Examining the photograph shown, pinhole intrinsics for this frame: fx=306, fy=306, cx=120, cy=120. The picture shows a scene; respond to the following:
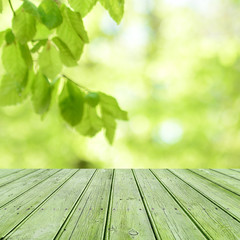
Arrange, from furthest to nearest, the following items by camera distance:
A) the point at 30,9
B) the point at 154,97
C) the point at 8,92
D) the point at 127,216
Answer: the point at 154,97 < the point at 127,216 < the point at 8,92 < the point at 30,9

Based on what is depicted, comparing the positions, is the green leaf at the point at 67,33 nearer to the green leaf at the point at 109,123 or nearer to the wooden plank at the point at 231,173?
the green leaf at the point at 109,123

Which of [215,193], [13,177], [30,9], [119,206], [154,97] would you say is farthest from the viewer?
[154,97]

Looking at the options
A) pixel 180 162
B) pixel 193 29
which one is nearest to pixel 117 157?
pixel 180 162

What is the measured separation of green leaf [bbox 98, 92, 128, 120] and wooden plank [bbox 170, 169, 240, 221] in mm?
719

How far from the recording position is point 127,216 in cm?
99

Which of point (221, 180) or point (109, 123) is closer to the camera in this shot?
→ point (109, 123)

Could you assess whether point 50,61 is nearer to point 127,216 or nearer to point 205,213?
point 127,216

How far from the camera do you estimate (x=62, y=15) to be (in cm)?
44

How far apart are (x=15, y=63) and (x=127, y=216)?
0.70 m

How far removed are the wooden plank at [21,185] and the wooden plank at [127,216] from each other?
416 mm

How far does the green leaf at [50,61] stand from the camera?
1.61 ft

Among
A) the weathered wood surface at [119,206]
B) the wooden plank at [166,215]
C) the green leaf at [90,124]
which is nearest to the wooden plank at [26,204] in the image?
the weathered wood surface at [119,206]

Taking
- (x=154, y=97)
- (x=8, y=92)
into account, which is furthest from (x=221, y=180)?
(x=154, y=97)

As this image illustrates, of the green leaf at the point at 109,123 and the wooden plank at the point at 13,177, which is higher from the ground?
the wooden plank at the point at 13,177
